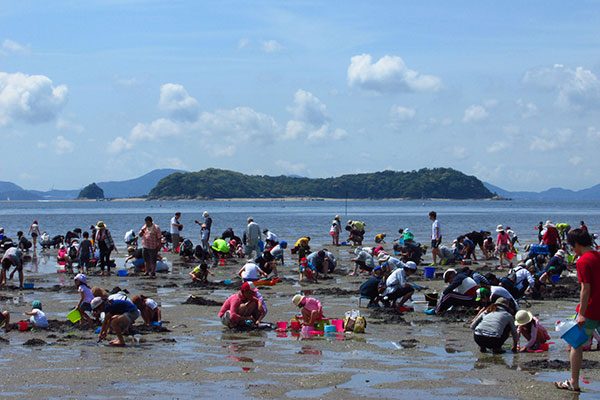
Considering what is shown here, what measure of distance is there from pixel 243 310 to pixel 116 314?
255cm

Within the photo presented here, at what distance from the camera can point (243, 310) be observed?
46.1 ft

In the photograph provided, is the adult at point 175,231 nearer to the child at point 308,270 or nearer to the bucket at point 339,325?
the child at point 308,270

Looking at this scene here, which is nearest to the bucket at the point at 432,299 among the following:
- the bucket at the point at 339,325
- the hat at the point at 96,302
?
the bucket at the point at 339,325

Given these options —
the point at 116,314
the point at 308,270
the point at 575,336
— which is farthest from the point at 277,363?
the point at 308,270

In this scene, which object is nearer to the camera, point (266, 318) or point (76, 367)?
point (76, 367)

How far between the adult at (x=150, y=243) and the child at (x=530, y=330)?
45.8ft

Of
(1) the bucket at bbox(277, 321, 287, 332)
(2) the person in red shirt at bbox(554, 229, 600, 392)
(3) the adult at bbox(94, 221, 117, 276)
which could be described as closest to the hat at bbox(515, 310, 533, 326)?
(2) the person in red shirt at bbox(554, 229, 600, 392)

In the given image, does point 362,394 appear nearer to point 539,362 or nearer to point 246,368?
point 246,368

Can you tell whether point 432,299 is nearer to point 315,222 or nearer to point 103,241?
point 103,241

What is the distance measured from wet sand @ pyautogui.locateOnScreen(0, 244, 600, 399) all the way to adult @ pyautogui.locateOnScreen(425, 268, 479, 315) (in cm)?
43

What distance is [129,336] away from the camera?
13195 mm

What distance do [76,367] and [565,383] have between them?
22.4 ft

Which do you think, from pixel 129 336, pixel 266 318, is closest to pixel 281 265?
pixel 266 318

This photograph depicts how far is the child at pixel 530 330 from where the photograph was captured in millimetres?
11609
